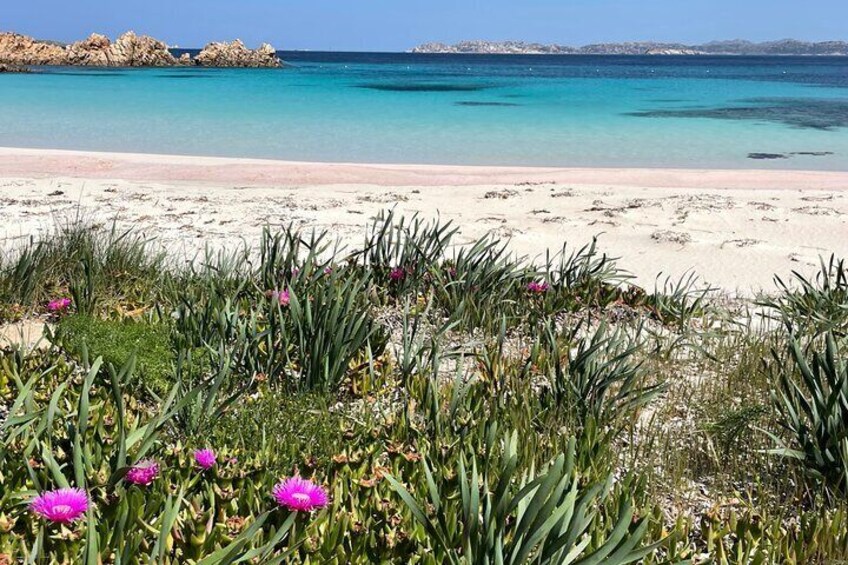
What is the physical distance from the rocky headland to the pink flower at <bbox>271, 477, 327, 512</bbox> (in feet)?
211

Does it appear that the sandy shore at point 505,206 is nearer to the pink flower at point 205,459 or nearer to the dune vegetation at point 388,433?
the dune vegetation at point 388,433

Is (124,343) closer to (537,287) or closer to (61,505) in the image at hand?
(61,505)

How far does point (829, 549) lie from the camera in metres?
2.43

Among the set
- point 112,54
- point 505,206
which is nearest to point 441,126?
point 505,206

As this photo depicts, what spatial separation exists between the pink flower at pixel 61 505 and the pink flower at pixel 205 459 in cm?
36

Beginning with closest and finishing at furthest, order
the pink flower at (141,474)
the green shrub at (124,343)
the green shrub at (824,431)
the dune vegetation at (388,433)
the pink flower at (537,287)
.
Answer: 1. the dune vegetation at (388,433)
2. the pink flower at (141,474)
3. the green shrub at (824,431)
4. the green shrub at (124,343)
5. the pink flower at (537,287)

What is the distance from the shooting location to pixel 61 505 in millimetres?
2049

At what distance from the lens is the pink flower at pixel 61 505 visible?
2.03m

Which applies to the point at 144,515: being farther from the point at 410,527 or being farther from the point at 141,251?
the point at 141,251

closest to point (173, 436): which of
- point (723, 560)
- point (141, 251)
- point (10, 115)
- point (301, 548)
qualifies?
point (301, 548)

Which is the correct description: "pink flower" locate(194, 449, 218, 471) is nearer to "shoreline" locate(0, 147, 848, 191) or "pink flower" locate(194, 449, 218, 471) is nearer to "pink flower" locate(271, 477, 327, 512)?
"pink flower" locate(271, 477, 327, 512)

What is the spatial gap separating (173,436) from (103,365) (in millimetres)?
649

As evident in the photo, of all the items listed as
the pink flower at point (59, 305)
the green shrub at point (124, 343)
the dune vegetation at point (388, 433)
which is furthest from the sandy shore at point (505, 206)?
the green shrub at point (124, 343)

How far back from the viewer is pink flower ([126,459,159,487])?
2326 mm
